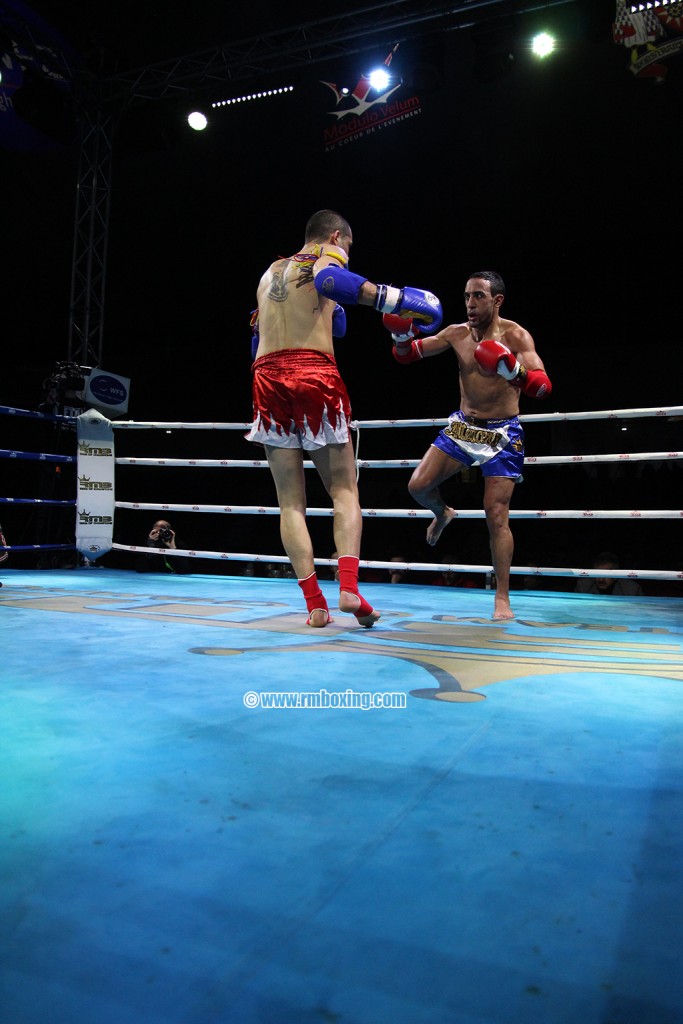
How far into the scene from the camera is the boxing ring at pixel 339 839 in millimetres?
492

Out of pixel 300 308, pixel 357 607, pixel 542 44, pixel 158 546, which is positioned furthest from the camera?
pixel 542 44

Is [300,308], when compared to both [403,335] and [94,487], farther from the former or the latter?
[94,487]

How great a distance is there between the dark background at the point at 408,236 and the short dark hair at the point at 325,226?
4.53 meters

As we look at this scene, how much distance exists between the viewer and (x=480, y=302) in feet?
9.73

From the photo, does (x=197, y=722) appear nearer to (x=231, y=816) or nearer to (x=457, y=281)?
(x=231, y=816)

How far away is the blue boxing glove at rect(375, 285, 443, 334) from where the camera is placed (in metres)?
2.19

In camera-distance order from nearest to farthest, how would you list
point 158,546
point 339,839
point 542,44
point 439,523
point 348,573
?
point 339,839, point 348,573, point 439,523, point 158,546, point 542,44

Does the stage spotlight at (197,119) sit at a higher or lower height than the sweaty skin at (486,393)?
higher

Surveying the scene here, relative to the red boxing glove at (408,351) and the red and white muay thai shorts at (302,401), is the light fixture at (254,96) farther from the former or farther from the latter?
the red and white muay thai shorts at (302,401)

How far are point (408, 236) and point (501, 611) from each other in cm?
691

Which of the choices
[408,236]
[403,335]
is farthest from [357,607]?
[408,236]

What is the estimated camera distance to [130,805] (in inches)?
30.8

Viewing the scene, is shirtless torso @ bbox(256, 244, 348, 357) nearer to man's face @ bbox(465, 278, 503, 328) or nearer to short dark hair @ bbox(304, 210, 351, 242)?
short dark hair @ bbox(304, 210, 351, 242)

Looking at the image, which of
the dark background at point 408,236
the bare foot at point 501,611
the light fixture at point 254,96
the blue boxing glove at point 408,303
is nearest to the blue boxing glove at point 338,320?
the blue boxing glove at point 408,303
